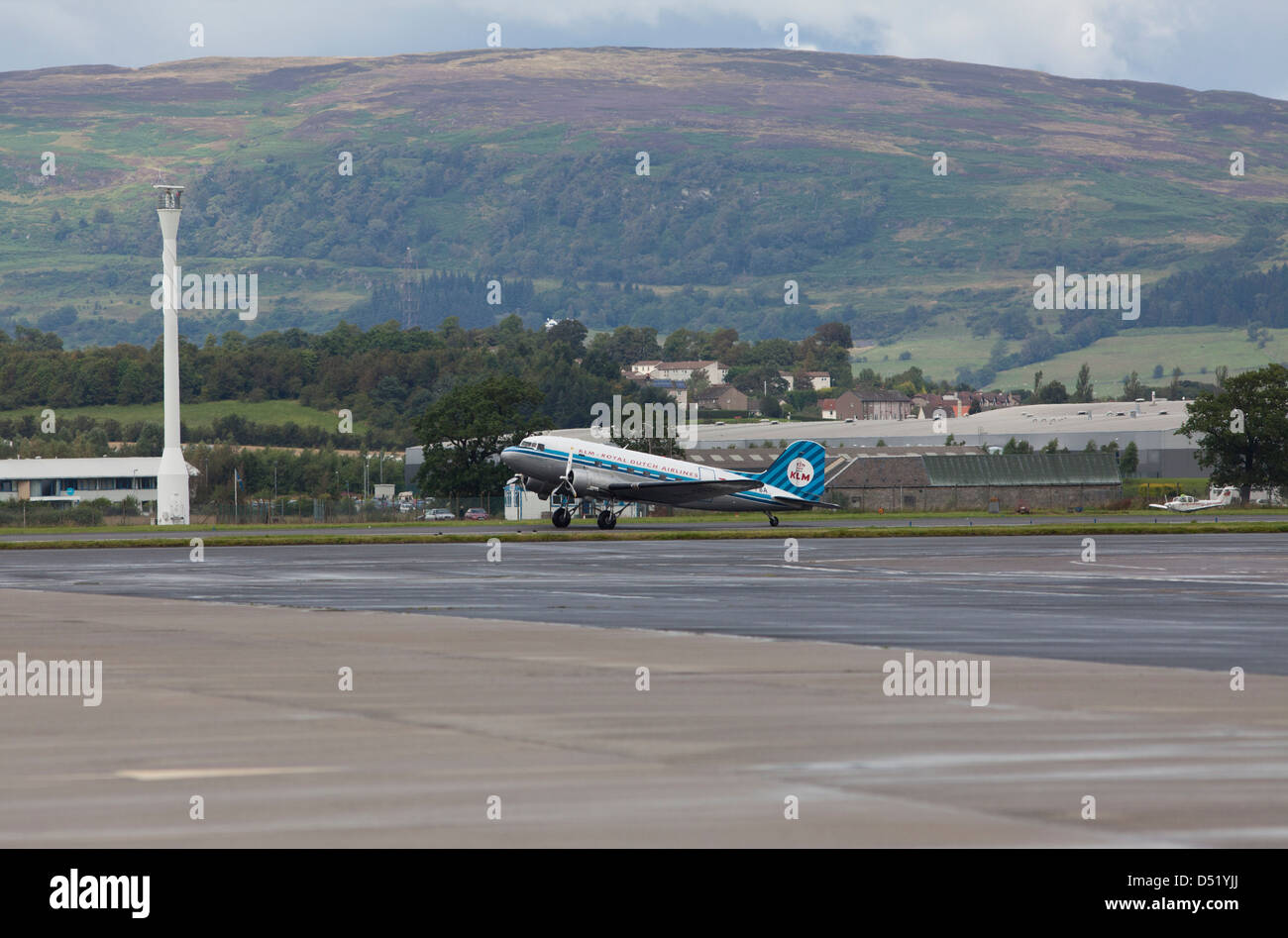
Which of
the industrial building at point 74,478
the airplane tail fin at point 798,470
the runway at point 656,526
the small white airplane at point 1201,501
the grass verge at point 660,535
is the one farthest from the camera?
the industrial building at point 74,478

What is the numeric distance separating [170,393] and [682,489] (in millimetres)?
55232

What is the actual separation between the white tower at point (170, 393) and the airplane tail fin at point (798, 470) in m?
45.0

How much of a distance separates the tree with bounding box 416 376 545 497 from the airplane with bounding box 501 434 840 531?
35134 mm

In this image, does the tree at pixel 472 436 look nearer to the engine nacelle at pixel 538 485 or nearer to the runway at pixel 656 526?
the runway at pixel 656 526

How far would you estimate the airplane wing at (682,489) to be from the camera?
252 feet

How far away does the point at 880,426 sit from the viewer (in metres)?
169

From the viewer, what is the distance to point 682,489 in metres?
80.1

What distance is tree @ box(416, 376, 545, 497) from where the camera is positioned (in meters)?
116

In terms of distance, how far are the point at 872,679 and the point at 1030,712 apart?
2.91 meters

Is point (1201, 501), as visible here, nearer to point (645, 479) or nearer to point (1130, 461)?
point (1130, 461)

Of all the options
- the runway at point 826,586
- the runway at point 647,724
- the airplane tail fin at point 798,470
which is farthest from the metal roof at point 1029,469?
the runway at point 647,724

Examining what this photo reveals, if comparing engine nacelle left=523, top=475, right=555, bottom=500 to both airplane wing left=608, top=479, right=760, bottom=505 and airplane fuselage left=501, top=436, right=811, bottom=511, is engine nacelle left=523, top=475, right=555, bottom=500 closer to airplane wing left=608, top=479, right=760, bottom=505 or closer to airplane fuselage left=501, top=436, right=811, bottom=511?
airplane fuselage left=501, top=436, right=811, bottom=511
